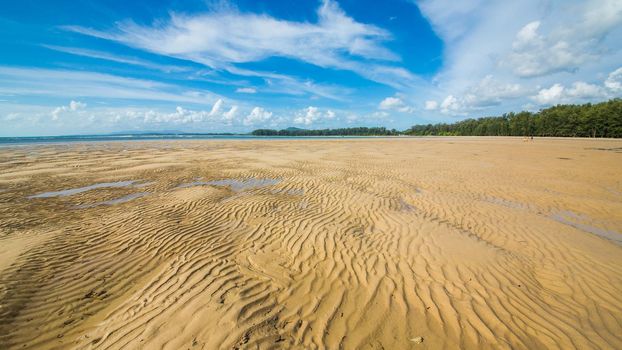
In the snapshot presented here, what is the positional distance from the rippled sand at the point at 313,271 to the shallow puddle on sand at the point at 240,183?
248cm

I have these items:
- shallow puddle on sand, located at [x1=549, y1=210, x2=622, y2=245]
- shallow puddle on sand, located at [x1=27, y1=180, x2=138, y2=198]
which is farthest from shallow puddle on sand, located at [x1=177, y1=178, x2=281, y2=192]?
shallow puddle on sand, located at [x1=549, y1=210, x2=622, y2=245]

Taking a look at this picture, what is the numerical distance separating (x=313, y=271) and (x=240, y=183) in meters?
9.94

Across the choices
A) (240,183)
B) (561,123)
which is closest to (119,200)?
(240,183)

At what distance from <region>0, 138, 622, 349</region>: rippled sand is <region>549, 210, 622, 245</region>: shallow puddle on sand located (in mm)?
75

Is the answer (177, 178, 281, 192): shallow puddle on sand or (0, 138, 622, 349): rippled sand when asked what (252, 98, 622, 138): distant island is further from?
(177, 178, 281, 192): shallow puddle on sand

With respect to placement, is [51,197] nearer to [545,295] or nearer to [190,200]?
[190,200]

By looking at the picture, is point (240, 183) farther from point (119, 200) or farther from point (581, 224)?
point (581, 224)

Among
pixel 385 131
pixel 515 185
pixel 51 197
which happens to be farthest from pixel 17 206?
pixel 385 131

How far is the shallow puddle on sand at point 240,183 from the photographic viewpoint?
13.4 metres

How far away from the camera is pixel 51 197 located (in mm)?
11656

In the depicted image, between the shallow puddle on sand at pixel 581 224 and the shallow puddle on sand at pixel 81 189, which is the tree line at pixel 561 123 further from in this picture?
the shallow puddle on sand at pixel 81 189

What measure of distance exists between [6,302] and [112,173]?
16.4 metres

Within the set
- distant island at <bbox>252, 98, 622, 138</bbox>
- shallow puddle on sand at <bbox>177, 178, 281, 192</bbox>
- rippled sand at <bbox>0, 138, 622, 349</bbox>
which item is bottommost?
rippled sand at <bbox>0, 138, 622, 349</bbox>

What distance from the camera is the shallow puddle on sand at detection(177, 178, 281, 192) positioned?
1338cm
